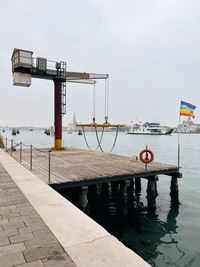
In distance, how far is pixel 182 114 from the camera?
16.8 m

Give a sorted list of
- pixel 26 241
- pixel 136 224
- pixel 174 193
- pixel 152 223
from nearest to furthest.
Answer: pixel 26 241 → pixel 136 224 → pixel 152 223 → pixel 174 193

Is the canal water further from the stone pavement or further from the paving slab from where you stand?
the stone pavement

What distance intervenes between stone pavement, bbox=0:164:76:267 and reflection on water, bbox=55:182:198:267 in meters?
5.44

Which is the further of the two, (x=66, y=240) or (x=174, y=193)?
(x=174, y=193)

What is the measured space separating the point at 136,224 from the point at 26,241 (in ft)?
29.7

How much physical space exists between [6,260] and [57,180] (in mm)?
6567

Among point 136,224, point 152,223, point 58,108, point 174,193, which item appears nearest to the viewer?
point 136,224

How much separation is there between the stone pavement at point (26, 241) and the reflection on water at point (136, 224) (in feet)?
17.8

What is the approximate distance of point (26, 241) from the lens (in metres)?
4.21

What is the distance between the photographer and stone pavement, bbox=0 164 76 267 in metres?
3.55

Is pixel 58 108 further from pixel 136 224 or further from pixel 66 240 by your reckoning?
pixel 66 240

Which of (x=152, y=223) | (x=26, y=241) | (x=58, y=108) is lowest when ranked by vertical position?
(x=152, y=223)

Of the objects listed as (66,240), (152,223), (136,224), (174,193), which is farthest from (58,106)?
(66,240)

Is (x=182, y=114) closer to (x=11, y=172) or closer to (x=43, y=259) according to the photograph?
(x=11, y=172)
